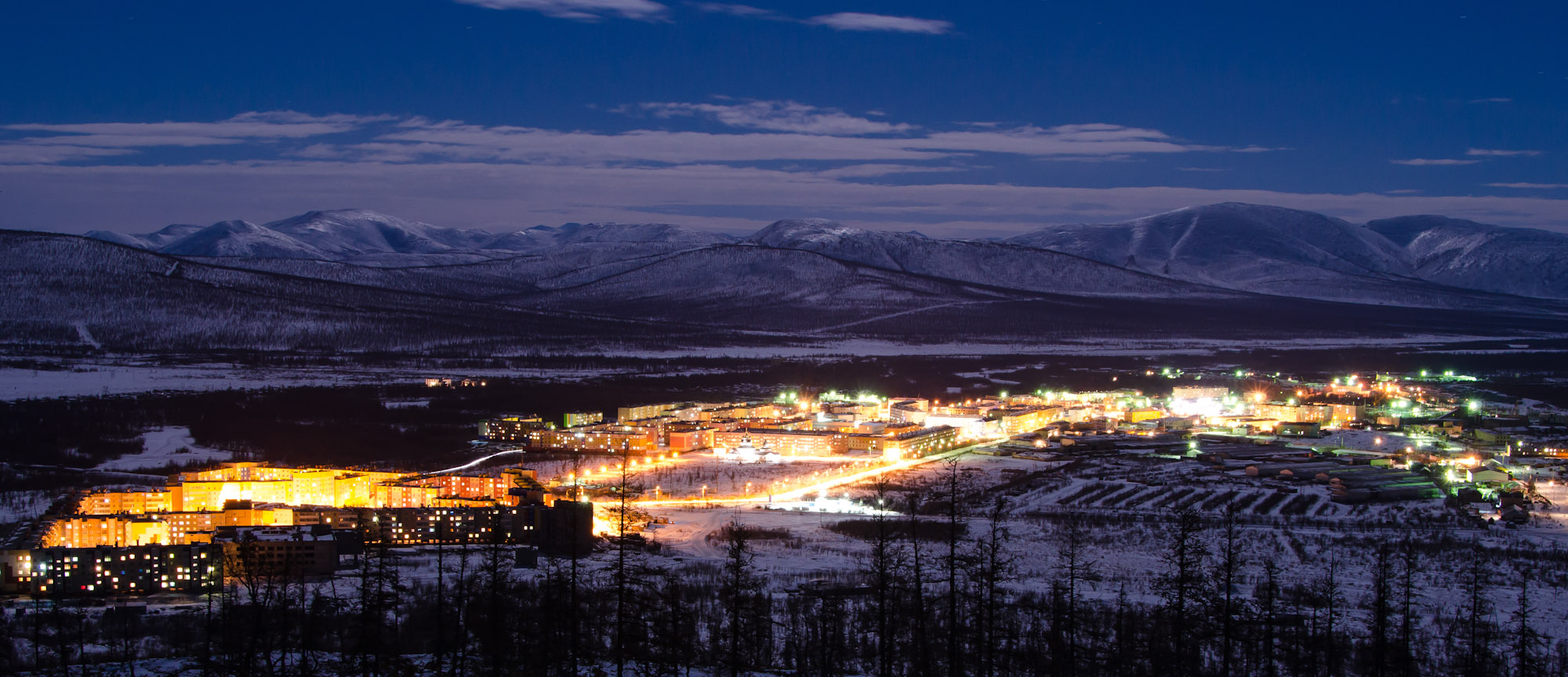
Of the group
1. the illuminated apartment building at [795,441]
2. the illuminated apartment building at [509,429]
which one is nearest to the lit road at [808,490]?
the illuminated apartment building at [795,441]

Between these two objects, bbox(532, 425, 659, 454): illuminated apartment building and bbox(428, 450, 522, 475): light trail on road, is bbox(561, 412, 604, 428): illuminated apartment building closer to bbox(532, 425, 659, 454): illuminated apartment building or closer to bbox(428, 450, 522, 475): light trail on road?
bbox(532, 425, 659, 454): illuminated apartment building

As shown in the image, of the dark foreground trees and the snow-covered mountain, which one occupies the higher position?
the snow-covered mountain

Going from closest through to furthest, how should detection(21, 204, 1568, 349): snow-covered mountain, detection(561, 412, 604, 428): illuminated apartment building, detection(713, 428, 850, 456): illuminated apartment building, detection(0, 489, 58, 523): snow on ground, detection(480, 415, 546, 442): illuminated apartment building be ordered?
detection(0, 489, 58, 523): snow on ground < detection(713, 428, 850, 456): illuminated apartment building < detection(480, 415, 546, 442): illuminated apartment building < detection(561, 412, 604, 428): illuminated apartment building < detection(21, 204, 1568, 349): snow-covered mountain

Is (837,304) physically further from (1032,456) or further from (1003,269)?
(1032,456)

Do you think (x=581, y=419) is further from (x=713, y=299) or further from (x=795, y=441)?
(x=713, y=299)

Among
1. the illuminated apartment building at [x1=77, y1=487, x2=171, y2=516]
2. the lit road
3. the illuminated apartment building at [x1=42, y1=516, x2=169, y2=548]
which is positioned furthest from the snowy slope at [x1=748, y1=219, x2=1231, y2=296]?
the illuminated apartment building at [x1=42, y1=516, x2=169, y2=548]

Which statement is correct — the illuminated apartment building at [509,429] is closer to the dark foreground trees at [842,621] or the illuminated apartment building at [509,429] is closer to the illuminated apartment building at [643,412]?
the illuminated apartment building at [643,412]
